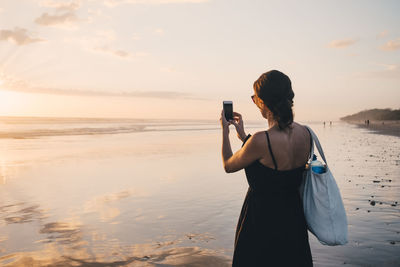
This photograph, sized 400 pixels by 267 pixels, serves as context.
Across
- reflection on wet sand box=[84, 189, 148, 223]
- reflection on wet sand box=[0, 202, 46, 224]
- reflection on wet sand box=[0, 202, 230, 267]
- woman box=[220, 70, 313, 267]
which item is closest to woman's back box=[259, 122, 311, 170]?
woman box=[220, 70, 313, 267]

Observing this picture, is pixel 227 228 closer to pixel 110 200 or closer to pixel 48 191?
pixel 110 200

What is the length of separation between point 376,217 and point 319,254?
8.07 feet

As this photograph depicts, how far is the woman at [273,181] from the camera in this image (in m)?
2.49

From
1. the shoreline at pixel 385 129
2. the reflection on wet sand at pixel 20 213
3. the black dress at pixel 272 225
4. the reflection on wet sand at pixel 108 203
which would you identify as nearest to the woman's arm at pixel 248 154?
the black dress at pixel 272 225

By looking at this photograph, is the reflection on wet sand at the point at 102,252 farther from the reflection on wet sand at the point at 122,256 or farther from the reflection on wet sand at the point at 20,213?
the reflection on wet sand at the point at 20,213

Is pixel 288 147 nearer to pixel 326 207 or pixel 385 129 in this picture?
pixel 326 207

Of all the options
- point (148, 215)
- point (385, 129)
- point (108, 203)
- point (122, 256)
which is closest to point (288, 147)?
point (122, 256)

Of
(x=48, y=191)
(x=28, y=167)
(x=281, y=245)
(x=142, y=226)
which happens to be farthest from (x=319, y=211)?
(x=28, y=167)

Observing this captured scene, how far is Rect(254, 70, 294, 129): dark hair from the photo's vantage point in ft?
8.13

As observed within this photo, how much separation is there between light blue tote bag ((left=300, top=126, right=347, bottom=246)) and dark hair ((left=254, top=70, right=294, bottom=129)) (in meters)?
0.33

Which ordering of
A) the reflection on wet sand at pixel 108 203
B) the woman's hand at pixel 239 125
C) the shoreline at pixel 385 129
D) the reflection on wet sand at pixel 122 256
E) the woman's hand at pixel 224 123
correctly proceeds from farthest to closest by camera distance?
the shoreline at pixel 385 129, the reflection on wet sand at pixel 108 203, the reflection on wet sand at pixel 122 256, the woman's hand at pixel 239 125, the woman's hand at pixel 224 123

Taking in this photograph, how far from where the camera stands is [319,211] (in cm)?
264

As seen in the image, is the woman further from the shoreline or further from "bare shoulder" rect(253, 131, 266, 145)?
the shoreline

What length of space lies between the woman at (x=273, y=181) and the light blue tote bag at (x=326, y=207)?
0.11m
